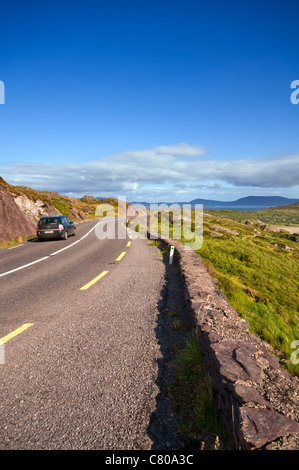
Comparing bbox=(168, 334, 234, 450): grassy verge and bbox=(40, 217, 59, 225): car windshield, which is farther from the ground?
bbox=(40, 217, 59, 225): car windshield

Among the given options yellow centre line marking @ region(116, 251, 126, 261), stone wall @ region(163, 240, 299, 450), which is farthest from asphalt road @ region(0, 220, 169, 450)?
yellow centre line marking @ region(116, 251, 126, 261)

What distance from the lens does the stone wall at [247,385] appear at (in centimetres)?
222

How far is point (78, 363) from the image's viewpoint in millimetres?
3855

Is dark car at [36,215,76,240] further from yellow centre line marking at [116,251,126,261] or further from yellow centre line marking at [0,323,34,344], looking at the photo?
yellow centre line marking at [0,323,34,344]

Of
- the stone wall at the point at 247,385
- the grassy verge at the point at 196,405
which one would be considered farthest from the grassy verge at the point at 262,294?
the grassy verge at the point at 196,405

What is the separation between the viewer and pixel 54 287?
7820 millimetres

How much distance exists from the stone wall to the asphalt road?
0.94 metres

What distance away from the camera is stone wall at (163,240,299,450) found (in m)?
2.22

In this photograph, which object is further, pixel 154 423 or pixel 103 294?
pixel 103 294

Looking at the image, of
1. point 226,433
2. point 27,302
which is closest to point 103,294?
point 27,302

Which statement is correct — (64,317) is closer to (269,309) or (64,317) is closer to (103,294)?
(103,294)

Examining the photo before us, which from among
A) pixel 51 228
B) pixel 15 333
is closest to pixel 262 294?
pixel 15 333

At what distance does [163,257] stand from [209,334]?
8.63m

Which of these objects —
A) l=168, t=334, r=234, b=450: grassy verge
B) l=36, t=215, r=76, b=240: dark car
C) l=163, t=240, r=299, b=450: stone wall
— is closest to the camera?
l=163, t=240, r=299, b=450: stone wall
